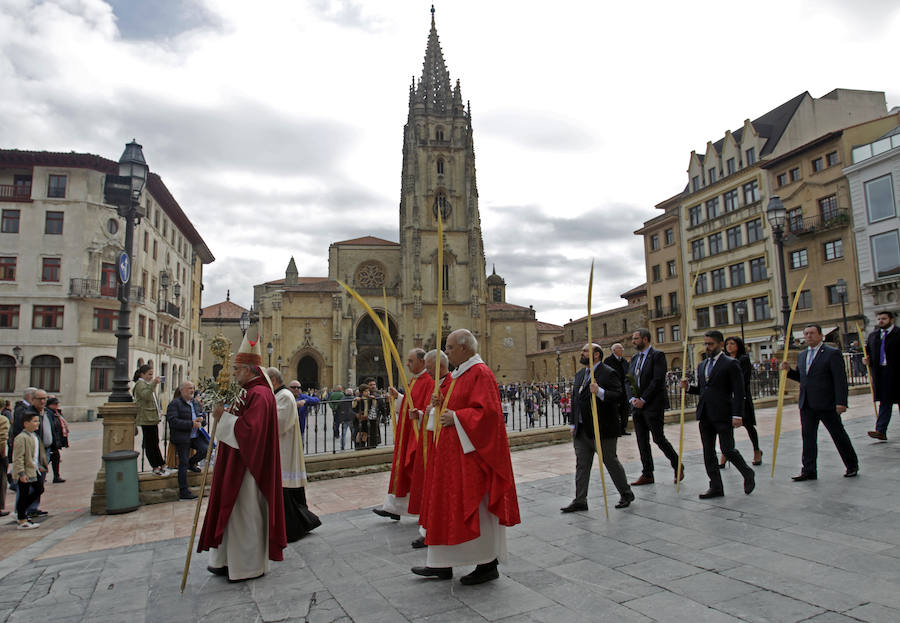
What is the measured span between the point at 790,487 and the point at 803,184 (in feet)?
98.1

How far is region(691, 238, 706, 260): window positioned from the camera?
123ft

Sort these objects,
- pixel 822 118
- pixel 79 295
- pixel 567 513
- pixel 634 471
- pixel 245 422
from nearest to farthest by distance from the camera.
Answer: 1. pixel 245 422
2. pixel 567 513
3. pixel 634 471
4. pixel 79 295
5. pixel 822 118

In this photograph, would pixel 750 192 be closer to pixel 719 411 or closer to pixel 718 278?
pixel 718 278

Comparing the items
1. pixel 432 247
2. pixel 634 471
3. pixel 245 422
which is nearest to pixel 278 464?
pixel 245 422

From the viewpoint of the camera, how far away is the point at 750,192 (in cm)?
3375

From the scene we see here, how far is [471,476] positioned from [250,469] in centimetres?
176

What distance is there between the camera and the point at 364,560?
14.5 ft

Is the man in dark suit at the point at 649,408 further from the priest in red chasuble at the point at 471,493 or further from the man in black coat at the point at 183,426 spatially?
the man in black coat at the point at 183,426

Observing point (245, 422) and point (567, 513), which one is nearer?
point (245, 422)

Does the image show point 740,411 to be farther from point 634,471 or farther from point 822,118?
point 822,118

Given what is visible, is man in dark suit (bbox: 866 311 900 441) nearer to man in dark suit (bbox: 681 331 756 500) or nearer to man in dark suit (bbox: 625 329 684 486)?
man in dark suit (bbox: 681 331 756 500)

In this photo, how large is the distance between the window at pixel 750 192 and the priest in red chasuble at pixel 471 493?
Result: 116 feet

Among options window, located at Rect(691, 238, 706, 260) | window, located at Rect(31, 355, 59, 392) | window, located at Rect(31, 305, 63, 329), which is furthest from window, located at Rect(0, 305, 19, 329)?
window, located at Rect(691, 238, 706, 260)

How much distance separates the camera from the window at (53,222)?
2726 centimetres
